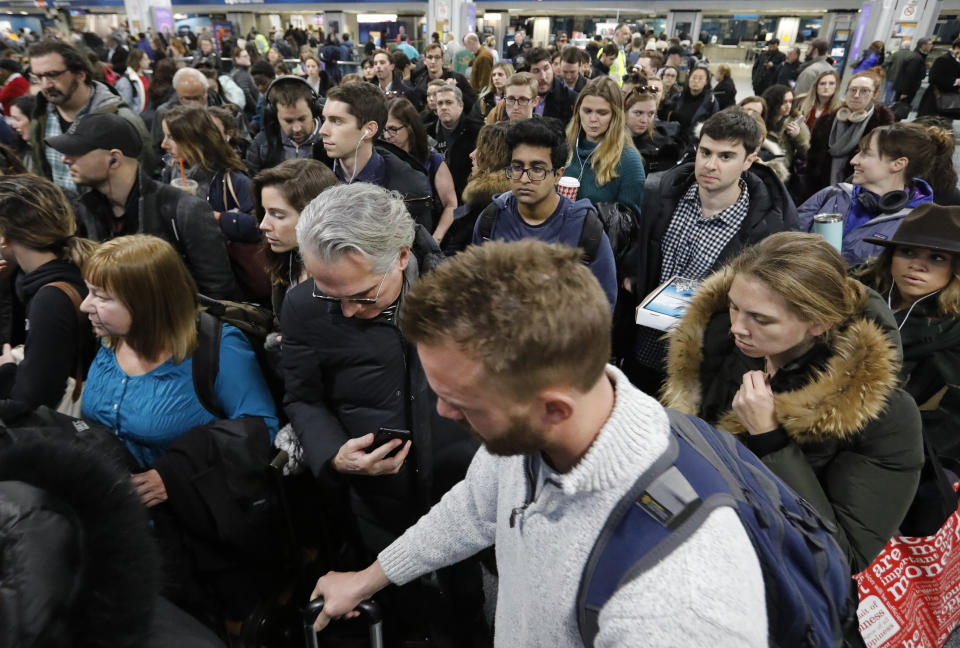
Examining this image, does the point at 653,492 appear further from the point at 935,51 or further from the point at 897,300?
the point at 935,51

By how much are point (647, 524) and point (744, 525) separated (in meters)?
0.19

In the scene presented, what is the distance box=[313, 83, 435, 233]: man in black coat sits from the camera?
323 cm

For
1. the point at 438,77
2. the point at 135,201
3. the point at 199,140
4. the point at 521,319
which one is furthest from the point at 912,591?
the point at 438,77

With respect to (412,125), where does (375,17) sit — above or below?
above

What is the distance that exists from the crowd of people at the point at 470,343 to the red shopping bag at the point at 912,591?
14.7 inches

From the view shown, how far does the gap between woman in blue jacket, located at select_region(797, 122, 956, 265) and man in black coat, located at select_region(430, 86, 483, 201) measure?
300cm

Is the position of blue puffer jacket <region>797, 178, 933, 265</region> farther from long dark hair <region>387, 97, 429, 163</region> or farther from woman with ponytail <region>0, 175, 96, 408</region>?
woman with ponytail <region>0, 175, 96, 408</region>

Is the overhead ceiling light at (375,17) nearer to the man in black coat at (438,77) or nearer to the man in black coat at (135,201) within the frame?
the man in black coat at (438,77)

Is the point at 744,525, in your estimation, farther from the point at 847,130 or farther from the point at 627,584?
the point at 847,130

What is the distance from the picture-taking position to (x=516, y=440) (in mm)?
909

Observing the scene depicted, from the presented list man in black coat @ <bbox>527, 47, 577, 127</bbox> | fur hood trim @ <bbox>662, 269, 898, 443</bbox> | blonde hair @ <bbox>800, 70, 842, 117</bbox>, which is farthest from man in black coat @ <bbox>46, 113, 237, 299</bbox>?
blonde hair @ <bbox>800, 70, 842, 117</bbox>

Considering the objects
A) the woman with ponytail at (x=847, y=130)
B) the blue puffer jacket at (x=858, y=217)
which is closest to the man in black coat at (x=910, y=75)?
the woman with ponytail at (x=847, y=130)

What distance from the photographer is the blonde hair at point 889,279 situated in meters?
2.06

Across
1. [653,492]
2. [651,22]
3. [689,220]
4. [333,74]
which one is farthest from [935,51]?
[653,492]
